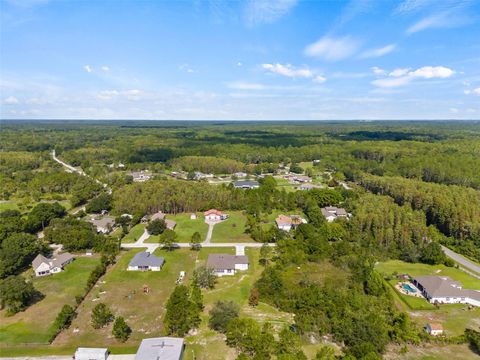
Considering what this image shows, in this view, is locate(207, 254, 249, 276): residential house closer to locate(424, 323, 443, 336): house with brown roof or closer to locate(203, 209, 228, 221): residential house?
locate(203, 209, 228, 221): residential house

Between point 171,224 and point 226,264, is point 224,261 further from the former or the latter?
point 171,224

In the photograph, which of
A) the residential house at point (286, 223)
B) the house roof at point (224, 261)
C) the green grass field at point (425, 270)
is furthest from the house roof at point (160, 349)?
the residential house at point (286, 223)

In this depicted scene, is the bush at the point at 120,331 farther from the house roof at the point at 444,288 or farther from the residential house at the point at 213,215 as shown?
the residential house at the point at 213,215

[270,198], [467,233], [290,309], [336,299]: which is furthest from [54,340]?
[467,233]

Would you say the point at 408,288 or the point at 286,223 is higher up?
the point at 286,223

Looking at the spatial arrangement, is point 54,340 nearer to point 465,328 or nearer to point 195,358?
point 195,358

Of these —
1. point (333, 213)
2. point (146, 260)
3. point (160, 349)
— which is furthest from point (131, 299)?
point (333, 213)
